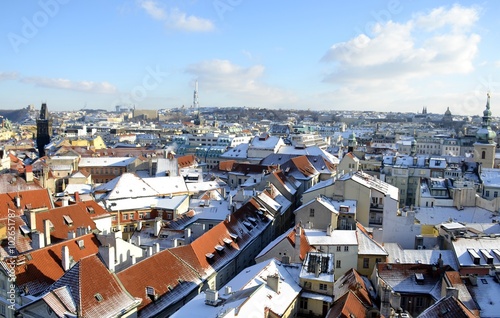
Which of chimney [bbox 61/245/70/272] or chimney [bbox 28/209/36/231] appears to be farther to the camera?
chimney [bbox 28/209/36/231]

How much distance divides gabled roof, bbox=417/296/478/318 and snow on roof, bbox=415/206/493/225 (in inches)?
1026

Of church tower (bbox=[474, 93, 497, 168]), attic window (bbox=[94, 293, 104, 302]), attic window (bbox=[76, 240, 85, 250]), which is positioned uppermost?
church tower (bbox=[474, 93, 497, 168])

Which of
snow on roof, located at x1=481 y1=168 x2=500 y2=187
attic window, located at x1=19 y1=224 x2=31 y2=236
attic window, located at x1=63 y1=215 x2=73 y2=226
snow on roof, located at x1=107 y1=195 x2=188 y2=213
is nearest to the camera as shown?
attic window, located at x1=19 y1=224 x2=31 y2=236

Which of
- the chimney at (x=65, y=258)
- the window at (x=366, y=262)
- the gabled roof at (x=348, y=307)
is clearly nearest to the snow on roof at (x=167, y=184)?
the chimney at (x=65, y=258)

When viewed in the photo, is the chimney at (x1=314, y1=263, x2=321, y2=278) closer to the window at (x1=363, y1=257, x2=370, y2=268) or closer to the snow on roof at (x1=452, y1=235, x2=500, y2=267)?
the window at (x1=363, y1=257, x2=370, y2=268)

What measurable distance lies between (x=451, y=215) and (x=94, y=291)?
4200 cm

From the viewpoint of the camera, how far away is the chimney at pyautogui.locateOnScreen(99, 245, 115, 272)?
32844 millimetres

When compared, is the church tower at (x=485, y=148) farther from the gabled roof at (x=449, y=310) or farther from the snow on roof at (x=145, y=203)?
the gabled roof at (x=449, y=310)

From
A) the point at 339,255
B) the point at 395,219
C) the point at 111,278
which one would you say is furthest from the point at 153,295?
the point at 395,219

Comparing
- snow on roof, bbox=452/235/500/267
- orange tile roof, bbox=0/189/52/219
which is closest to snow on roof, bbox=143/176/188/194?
orange tile roof, bbox=0/189/52/219

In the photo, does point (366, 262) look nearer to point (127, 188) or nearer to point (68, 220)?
point (68, 220)

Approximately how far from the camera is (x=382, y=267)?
3653cm

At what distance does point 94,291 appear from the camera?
2928 cm

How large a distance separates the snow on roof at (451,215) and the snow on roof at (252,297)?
78.8 ft
